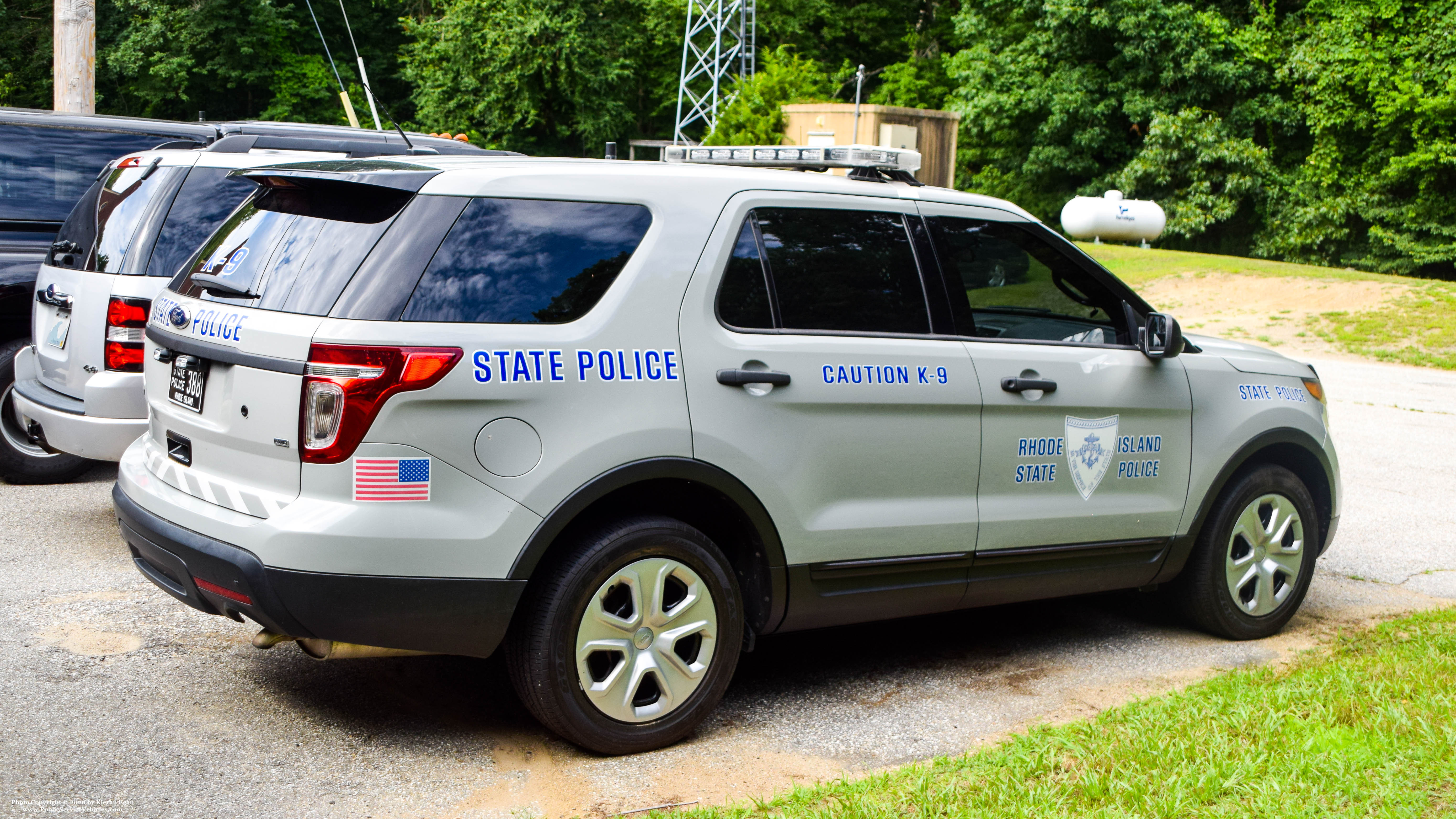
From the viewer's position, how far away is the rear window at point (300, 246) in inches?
142

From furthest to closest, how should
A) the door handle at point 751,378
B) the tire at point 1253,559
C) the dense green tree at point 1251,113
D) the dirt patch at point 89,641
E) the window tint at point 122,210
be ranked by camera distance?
the dense green tree at point 1251,113 → the window tint at point 122,210 → the tire at point 1253,559 → the dirt patch at point 89,641 → the door handle at point 751,378

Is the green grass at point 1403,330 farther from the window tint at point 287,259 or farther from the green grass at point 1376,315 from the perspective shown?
the window tint at point 287,259

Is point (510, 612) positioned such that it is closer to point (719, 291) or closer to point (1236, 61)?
point (719, 291)

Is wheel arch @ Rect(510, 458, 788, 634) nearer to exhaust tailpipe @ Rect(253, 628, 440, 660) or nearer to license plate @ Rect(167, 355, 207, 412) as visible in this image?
exhaust tailpipe @ Rect(253, 628, 440, 660)

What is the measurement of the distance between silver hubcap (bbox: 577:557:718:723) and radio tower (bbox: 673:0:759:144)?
28.8 m

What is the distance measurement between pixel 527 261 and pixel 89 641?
246cm

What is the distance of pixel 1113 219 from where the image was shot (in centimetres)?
2972

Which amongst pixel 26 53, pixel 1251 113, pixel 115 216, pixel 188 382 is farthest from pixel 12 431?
pixel 26 53

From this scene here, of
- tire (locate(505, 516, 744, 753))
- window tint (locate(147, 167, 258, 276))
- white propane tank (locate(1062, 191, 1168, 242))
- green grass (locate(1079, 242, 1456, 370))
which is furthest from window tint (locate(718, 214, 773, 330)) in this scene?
white propane tank (locate(1062, 191, 1168, 242))

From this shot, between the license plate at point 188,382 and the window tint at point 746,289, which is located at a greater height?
the window tint at point 746,289

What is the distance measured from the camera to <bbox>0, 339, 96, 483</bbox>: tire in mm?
7254

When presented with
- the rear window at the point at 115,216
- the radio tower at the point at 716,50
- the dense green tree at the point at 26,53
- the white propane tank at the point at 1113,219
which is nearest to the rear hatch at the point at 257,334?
the rear window at the point at 115,216

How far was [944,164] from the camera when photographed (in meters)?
30.4

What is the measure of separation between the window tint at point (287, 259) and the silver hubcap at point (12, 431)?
3.84 m
